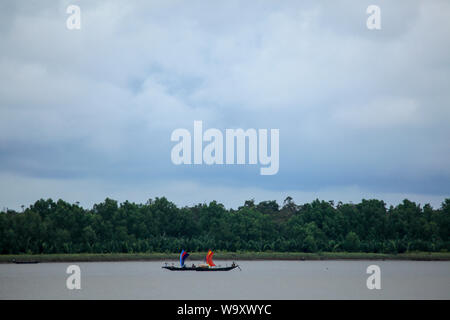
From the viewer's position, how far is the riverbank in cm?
7731

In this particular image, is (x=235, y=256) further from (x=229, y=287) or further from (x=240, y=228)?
(x=229, y=287)

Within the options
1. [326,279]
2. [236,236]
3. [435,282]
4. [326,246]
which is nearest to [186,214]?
[236,236]

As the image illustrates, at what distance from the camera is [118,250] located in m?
82.2

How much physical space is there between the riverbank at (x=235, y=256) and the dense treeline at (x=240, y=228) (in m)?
1.04

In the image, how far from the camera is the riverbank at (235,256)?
7731cm

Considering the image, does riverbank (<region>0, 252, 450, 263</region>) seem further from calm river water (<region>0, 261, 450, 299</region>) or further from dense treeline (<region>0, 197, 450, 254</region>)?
calm river water (<region>0, 261, 450, 299</region>)

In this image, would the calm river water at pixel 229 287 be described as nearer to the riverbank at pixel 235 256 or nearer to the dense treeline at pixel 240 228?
the riverbank at pixel 235 256

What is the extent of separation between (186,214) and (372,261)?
29.3 meters

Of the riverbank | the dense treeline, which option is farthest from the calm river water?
the dense treeline

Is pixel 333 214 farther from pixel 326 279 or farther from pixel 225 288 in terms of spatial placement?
pixel 225 288

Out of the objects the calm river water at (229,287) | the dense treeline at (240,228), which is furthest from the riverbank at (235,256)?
the calm river water at (229,287)

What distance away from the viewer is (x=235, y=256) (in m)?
85.9

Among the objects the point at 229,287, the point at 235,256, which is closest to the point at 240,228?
the point at 235,256

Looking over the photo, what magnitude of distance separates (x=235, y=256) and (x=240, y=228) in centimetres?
429
